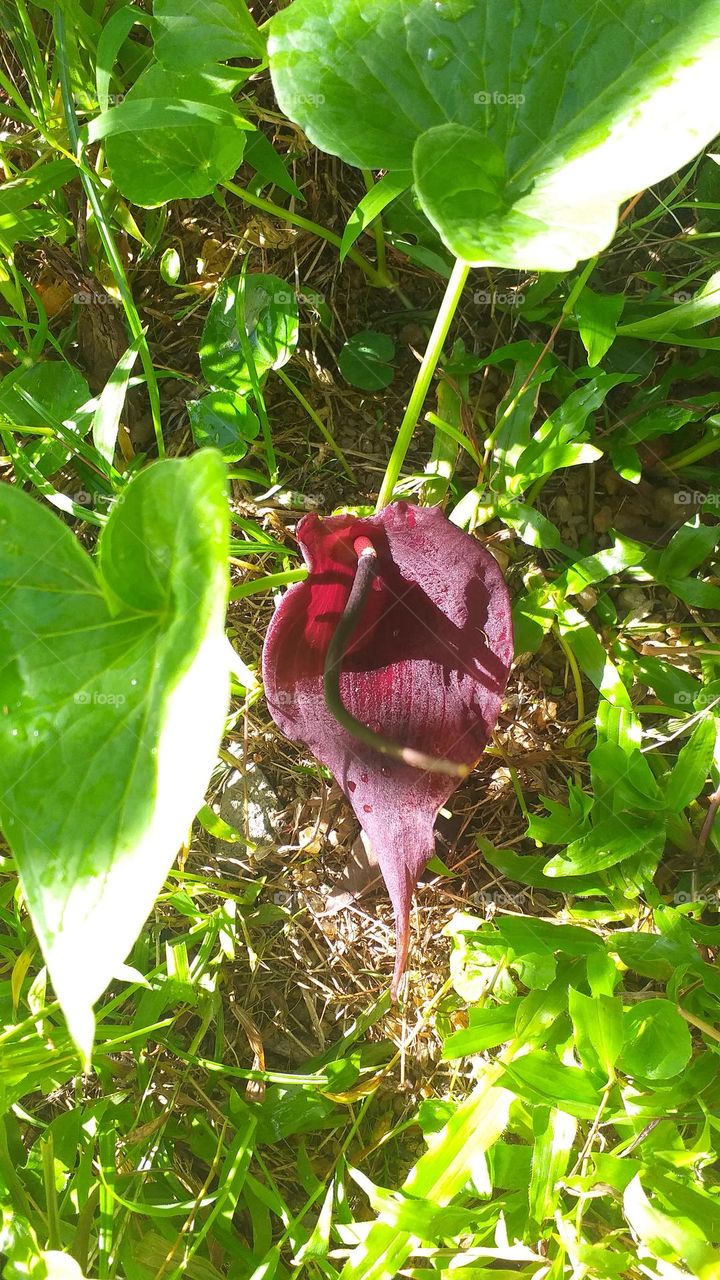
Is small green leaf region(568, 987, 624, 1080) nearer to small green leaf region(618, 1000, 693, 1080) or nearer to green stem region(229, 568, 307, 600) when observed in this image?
small green leaf region(618, 1000, 693, 1080)

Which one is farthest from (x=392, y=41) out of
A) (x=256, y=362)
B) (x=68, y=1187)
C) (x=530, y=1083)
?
(x=68, y=1187)

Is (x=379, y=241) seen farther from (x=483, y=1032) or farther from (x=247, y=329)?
(x=483, y=1032)

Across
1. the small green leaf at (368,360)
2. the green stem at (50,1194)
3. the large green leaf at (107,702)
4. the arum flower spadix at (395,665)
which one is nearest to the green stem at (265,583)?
the arum flower spadix at (395,665)

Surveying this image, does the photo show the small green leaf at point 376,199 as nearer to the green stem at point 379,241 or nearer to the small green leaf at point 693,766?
the green stem at point 379,241

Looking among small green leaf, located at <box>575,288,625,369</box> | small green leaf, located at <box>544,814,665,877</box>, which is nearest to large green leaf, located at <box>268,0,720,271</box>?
small green leaf, located at <box>575,288,625,369</box>

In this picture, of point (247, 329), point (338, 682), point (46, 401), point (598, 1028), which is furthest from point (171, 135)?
point (598, 1028)

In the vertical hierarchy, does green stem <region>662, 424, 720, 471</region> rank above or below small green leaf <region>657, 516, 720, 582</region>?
above
